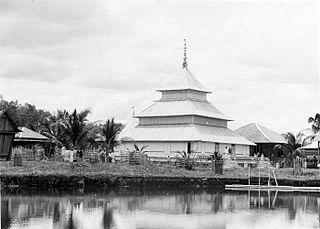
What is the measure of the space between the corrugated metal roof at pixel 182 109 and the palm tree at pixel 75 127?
13333mm

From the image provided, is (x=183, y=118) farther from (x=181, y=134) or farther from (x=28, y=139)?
(x=28, y=139)

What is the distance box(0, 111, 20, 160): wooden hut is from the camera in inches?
1599

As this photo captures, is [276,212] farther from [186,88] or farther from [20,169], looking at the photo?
[186,88]

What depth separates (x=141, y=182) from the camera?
122ft

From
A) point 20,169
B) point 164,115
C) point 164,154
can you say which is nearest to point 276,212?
point 20,169

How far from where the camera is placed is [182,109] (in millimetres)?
53438

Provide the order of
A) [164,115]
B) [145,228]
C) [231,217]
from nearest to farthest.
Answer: [145,228]
[231,217]
[164,115]

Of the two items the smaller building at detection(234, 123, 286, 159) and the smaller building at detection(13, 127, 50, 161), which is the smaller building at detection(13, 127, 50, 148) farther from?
the smaller building at detection(234, 123, 286, 159)

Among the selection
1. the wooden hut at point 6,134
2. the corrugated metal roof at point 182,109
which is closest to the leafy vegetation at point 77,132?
the wooden hut at point 6,134

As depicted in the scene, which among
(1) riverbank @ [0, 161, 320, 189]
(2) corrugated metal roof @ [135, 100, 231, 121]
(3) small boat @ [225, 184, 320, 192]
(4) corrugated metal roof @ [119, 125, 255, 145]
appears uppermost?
(2) corrugated metal roof @ [135, 100, 231, 121]

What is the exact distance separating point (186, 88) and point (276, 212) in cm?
2968

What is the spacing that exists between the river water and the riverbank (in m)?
1.41

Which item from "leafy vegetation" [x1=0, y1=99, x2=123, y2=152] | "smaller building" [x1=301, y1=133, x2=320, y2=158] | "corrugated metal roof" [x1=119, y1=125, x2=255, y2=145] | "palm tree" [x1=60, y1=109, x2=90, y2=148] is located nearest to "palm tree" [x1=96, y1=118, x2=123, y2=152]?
"leafy vegetation" [x1=0, y1=99, x2=123, y2=152]

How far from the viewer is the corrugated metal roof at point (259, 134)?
59688 mm
